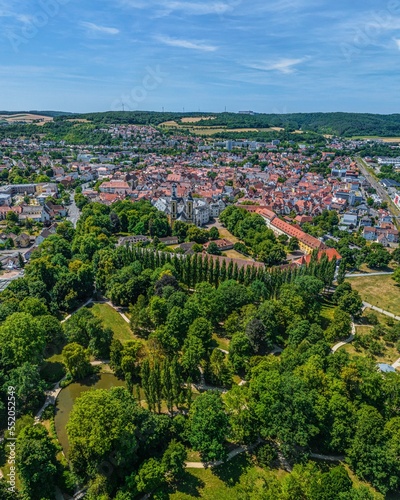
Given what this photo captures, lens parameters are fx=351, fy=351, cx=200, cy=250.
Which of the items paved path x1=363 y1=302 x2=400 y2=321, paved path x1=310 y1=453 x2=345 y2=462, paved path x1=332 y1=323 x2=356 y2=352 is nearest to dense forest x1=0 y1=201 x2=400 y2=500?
paved path x1=310 y1=453 x2=345 y2=462

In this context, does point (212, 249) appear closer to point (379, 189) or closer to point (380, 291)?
point (380, 291)

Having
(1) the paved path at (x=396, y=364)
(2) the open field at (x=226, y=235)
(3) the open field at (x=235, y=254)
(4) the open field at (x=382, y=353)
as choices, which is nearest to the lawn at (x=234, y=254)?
(3) the open field at (x=235, y=254)

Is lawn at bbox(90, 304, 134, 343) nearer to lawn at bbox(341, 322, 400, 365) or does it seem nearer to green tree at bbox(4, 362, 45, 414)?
green tree at bbox(4, 362, 45, 414)

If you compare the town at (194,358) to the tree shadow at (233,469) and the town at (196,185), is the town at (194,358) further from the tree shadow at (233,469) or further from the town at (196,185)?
the town at (196,185)

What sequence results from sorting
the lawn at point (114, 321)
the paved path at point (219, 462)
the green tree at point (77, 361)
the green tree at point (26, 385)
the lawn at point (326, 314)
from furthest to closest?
the lawn at point (326, 314)
the lawn at point (114, 321)
the green tree at point (77, 361)
the green tree at point (26, 385)
the paved path at point (219, 462)

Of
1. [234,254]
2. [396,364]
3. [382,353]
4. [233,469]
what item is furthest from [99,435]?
[234,254]
